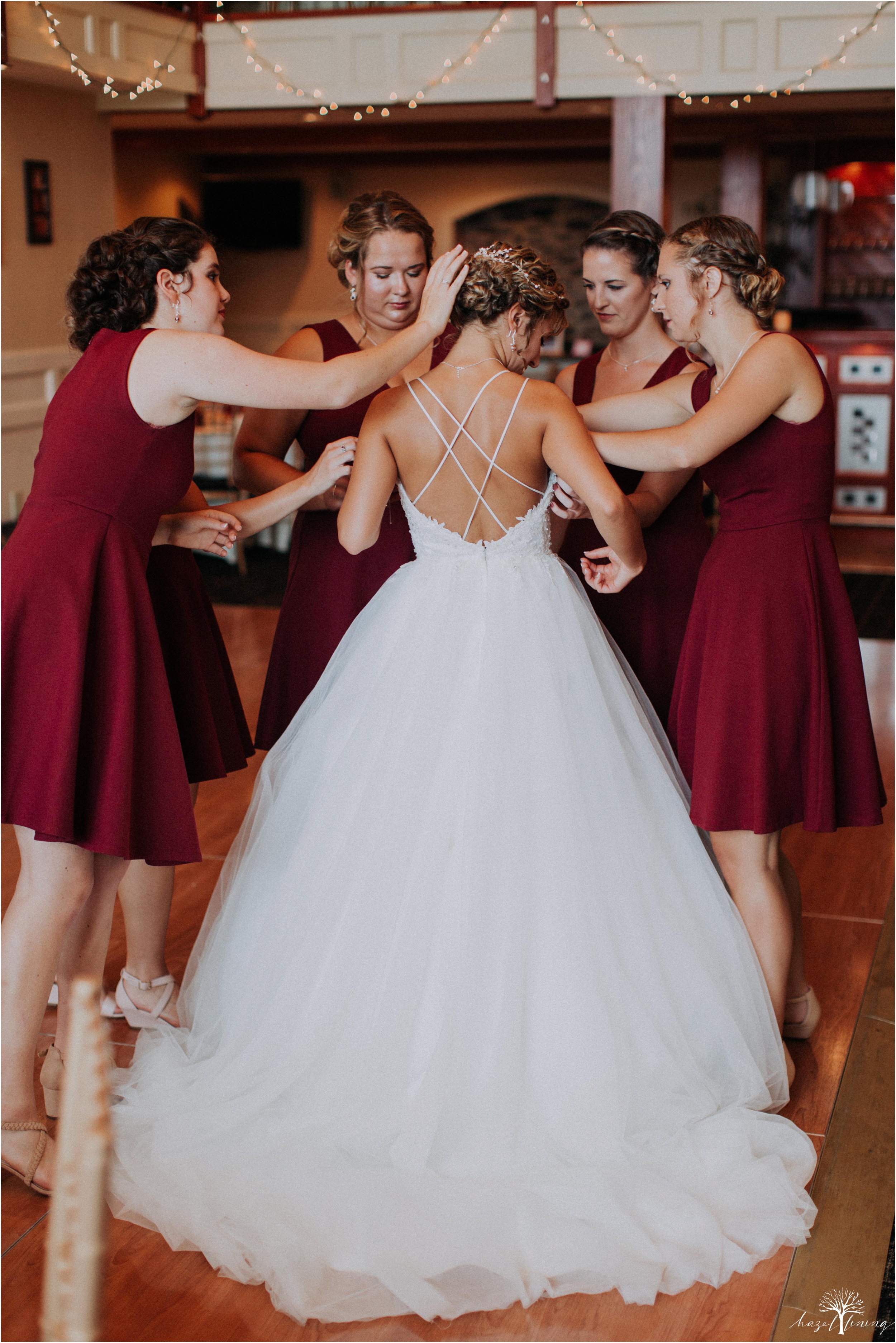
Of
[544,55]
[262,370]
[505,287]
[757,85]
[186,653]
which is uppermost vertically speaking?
[544,55]

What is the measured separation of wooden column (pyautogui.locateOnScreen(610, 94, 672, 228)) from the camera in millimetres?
7199

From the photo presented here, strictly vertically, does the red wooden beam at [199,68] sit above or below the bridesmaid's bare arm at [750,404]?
above

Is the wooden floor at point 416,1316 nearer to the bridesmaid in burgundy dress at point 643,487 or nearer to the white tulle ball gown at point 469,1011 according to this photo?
the white tulle ball gown at point 469,1011

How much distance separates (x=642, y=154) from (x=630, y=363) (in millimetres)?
5073

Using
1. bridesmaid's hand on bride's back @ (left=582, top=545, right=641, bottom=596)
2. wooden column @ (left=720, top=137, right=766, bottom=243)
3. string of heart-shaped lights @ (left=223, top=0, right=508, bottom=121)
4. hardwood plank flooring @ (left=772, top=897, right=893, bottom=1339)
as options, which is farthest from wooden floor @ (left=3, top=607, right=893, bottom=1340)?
wooden column @ (left=720, top=137, right=766, bottom=243)

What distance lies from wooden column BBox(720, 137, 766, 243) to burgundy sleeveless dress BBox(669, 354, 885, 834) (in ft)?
27.3

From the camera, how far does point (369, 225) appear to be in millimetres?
2754

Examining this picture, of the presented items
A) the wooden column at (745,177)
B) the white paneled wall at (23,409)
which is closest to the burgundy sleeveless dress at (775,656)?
the white paneled wall at (23,409)

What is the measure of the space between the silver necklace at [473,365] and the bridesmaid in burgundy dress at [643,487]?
17.3 inches

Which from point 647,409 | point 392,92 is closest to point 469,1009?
point 647,409

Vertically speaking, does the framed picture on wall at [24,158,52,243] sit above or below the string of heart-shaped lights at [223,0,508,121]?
below

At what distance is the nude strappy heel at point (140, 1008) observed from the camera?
282 centimetres

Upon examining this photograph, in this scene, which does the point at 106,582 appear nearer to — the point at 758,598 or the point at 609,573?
the point at 609,573

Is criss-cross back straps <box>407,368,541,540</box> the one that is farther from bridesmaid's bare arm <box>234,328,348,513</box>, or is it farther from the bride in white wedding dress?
bridesmaid's bare arm <box>234,328,348,513</box>
